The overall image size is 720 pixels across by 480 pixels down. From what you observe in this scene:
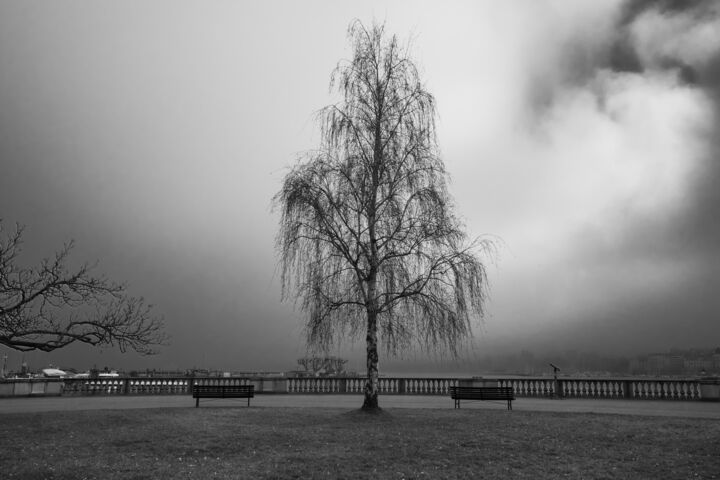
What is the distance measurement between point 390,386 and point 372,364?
14.3 m

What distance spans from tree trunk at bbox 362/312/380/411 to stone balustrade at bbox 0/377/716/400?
1043 centimetres

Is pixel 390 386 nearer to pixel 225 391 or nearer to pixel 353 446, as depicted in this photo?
pixel 225 391

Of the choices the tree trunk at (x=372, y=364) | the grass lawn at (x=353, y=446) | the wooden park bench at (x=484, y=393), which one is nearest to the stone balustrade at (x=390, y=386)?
the wooden park bench at (x=484, y=393)

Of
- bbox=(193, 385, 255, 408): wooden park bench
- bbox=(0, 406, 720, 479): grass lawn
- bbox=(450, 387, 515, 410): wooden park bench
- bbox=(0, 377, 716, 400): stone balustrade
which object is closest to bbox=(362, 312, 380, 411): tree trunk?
bbox=(0, 406, 720, 479): grass lawn

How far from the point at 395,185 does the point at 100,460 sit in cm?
1355

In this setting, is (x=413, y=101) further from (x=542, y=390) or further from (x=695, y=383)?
(x=695, y=383)

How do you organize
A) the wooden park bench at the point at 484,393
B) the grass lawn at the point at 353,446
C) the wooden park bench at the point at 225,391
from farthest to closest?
1. the wooden park bench at the point at 225,391
2. the wooden park bench at the point at 484,393
3. the grass lawn at the point at 353,446

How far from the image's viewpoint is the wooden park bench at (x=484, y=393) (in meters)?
22.8

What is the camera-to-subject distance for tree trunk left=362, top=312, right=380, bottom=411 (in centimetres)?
1978

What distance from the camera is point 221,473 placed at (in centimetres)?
1053

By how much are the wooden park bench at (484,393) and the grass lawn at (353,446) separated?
12.5ft

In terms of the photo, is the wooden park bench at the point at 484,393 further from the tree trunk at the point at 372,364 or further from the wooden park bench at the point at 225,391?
the wooden park bench at the point at 225,391

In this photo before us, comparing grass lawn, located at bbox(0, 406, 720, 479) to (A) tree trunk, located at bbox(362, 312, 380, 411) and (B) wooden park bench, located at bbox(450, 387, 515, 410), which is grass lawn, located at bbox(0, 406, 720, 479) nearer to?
(A) tree trunk, located at bbox(362, 312, 380, 411)

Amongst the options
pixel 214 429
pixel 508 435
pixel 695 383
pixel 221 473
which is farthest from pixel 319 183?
pixel 695 383
